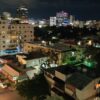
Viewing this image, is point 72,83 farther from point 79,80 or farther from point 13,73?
point 13,73

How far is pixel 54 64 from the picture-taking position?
22422 mm

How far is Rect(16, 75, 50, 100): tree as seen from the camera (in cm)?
1600

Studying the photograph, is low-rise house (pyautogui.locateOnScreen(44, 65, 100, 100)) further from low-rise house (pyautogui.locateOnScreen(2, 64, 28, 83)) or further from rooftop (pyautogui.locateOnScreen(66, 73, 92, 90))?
low-rise house (pyautogui.locateOnScreen(2, 64, 28, 83))

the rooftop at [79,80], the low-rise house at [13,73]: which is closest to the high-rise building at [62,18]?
the low-rise house at [13,73]

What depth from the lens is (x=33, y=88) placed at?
16453 millimetres

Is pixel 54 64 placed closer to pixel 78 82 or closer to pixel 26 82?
pixel 26 82

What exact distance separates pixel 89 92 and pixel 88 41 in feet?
60.1

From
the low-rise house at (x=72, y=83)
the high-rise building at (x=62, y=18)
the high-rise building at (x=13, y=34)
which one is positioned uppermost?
the high-rise building at (x=62, y=18)

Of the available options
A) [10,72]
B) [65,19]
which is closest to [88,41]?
[10,72]

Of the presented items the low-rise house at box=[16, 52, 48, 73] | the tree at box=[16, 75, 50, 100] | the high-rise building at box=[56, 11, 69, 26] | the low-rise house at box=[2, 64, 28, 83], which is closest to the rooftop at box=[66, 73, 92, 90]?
the tree at box=[16, 75, 50, 100]

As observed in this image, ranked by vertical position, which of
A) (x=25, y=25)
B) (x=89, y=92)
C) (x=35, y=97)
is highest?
(x=25, y=25)

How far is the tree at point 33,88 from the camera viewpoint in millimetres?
16000

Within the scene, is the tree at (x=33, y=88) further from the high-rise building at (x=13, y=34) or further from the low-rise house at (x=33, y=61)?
the high-rise building at (x=13, y=34)

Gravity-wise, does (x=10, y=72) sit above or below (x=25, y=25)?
below
